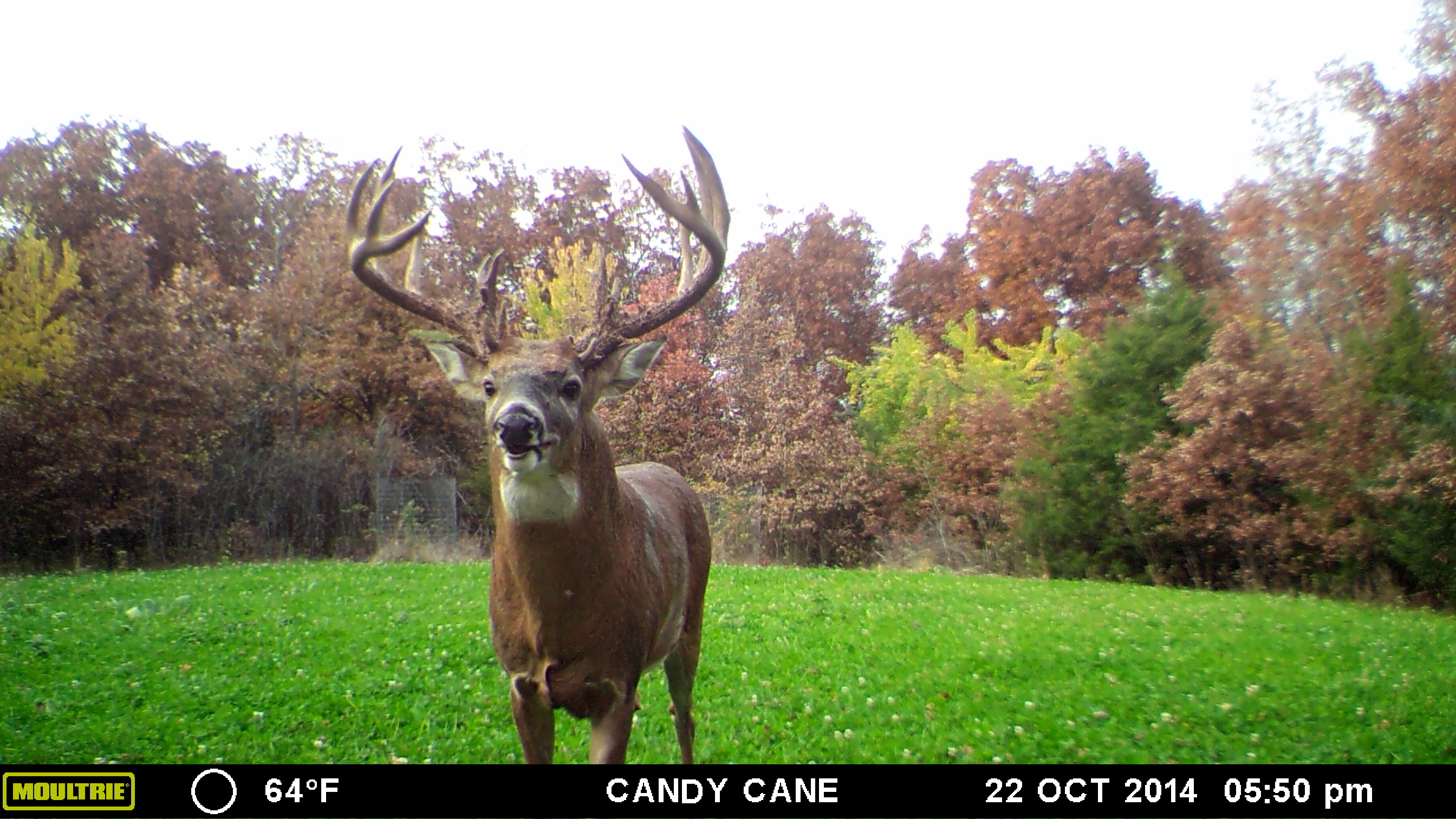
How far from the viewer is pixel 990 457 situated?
20.6 m

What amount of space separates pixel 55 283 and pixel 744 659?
53.0 feet

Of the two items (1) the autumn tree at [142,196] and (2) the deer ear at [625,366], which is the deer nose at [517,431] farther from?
(1) the autumn tree at [142,196]

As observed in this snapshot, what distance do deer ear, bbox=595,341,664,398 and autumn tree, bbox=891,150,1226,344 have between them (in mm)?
22887

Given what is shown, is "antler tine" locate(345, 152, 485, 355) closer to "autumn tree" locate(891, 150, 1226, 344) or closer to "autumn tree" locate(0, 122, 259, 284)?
"autumn tree" locate(0, 122, 259, 284)

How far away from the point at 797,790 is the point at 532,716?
1.99 metres

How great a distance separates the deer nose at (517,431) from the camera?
339 cm

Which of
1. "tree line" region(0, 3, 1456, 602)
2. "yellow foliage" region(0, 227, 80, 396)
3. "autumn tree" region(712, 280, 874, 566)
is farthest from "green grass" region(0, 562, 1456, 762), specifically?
"autumn tree" region(712, 280, 874, 566)

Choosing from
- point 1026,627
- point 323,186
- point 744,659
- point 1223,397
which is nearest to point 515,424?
point 744,659

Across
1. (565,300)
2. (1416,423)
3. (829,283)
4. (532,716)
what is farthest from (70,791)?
(829,283)

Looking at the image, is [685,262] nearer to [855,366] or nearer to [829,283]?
[855,366]

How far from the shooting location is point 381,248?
470 centimetres

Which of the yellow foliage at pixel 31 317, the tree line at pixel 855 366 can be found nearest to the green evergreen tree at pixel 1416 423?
the tree line at pixel 855 366

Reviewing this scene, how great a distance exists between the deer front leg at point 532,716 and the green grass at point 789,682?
188 cm

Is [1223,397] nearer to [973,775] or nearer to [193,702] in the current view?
[973,775]
